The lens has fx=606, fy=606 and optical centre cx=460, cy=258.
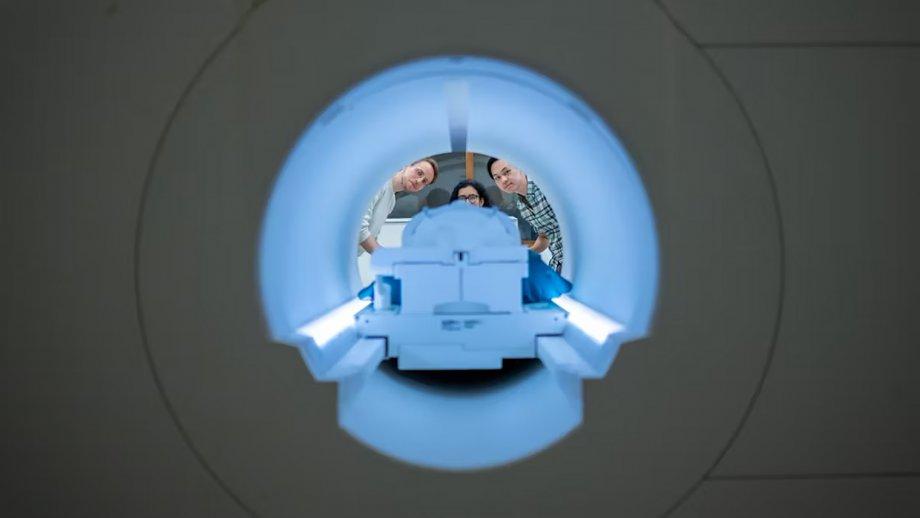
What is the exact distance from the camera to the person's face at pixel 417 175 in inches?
169

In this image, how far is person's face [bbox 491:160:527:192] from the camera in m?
4.39

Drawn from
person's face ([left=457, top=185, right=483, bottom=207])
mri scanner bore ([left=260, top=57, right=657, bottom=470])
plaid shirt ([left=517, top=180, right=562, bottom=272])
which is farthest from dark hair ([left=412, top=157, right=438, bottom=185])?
mri scanner bore ([left=260, top=57, right=657, bottom=470])

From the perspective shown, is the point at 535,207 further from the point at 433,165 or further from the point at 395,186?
the point at 395,186

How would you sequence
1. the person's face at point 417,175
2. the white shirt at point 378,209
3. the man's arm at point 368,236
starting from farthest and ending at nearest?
the person's face at point 417,175
the white shirt at point 378,209
the man's arm at point 368,236

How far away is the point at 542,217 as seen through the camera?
176 inches

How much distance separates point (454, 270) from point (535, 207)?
113 inches

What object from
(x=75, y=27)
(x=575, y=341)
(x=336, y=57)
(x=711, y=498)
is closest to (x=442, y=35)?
(x=336, y=57)

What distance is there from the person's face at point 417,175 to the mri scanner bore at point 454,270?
209 cm

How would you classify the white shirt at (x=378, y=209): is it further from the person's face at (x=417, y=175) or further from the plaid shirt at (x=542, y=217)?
the plaid shirt at (x=542, y=217)

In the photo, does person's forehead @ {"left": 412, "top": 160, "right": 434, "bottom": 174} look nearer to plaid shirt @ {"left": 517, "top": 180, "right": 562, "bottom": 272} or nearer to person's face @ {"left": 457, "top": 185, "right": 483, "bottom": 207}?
person's face @ {"left": 457, "top": 185, "right": 483, "bottom": 207}

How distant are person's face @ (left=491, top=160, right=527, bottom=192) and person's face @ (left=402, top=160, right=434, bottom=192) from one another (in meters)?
0.49

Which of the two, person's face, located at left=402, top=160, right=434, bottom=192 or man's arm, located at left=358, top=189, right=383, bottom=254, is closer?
man's arm, located at left=358, top=189, right=383, bottom=254

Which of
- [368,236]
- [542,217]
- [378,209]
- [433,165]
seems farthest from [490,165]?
[368,236]

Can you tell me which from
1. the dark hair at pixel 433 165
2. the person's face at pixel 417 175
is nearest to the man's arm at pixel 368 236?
the person's face at pixel 417 175
